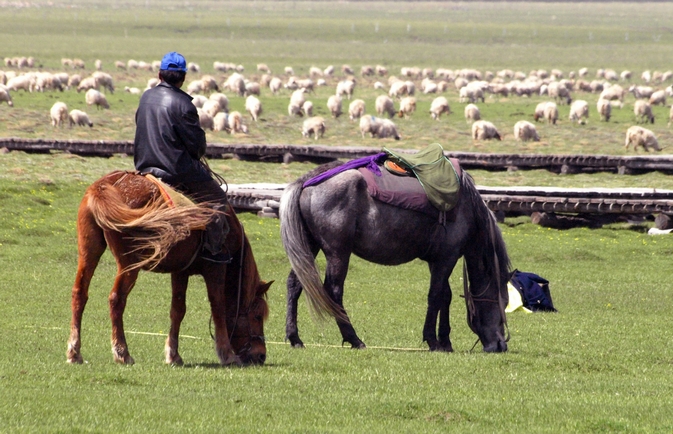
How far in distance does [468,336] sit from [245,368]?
18.1 feet

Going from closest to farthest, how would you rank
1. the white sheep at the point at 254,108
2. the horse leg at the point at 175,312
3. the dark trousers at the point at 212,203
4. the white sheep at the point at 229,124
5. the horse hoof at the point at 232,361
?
1. the dark trousers at the point at 212,203
2. the horse leg at the point at 175,312
3. the horse hoof at the point at 232,361
4. the white sheep at the point at 229,124
5. the white sheep at the point at 254,108

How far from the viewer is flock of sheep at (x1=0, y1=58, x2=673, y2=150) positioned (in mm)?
47812

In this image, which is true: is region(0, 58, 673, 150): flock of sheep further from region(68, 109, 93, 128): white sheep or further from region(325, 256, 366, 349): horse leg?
region(325, 256, 366, 349): horse leg

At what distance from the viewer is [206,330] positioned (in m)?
15.1

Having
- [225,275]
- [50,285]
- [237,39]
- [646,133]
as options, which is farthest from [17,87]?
[237,39]

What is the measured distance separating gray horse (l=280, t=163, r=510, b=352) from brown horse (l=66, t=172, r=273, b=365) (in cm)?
168

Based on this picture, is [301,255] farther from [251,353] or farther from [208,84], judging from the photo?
[208,84]

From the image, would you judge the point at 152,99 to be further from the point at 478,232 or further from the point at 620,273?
the point at 620,273

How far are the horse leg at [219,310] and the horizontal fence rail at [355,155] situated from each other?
2423 centimetres

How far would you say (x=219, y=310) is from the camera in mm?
10844

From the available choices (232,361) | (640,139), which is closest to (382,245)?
(232,361)

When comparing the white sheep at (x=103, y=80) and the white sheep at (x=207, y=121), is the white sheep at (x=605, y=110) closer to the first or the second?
the white sheep at (x=207, y=121)

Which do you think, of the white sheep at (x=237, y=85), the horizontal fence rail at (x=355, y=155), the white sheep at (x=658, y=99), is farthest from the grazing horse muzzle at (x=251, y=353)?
the white sheep at (x=658, y=99)

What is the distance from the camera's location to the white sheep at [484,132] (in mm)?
47438
